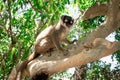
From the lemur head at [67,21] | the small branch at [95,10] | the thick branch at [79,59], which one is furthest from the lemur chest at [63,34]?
the thick branch at [79,59]

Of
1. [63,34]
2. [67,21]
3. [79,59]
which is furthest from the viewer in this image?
[63,34]

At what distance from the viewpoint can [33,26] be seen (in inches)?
342

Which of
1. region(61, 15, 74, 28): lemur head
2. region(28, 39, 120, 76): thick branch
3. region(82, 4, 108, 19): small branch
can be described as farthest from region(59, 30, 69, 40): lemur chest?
region(28, 39, 120, 76): thick branch

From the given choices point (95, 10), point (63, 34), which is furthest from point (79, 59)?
point (63, 34)

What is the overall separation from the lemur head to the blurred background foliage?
0.19 metres

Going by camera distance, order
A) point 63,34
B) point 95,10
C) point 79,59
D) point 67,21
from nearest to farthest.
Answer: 1. point 79,59
2. point 95,10
3. point 67,21
4. point 63,34

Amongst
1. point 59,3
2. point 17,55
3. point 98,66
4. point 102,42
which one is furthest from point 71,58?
point 98,66

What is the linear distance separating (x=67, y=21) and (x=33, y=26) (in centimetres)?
120

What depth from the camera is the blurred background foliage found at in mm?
6676

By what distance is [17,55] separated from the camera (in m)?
9.09

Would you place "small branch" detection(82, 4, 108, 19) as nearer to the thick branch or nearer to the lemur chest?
the lemur chest

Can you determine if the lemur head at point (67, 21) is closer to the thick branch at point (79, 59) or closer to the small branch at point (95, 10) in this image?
the small branch at point (95, 10)

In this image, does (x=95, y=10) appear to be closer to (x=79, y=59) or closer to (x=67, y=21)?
(x=67, y=21)

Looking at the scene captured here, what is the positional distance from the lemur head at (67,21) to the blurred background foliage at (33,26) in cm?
19
